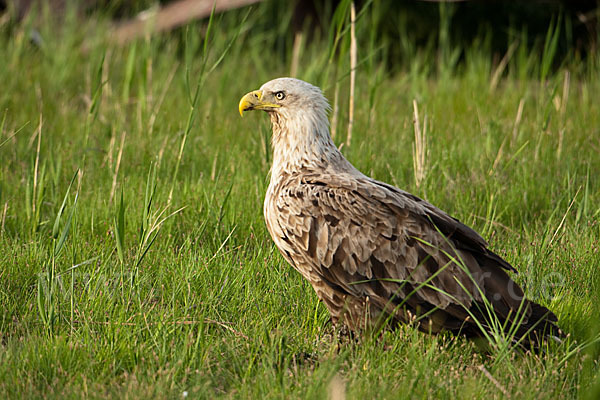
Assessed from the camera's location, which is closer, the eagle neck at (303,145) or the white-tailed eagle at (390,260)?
the white-tailed eagle at (390,260)

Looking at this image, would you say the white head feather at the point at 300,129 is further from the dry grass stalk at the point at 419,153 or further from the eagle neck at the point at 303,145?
the dry grass stalk at the point at 419,153

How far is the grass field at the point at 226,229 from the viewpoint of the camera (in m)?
3.27

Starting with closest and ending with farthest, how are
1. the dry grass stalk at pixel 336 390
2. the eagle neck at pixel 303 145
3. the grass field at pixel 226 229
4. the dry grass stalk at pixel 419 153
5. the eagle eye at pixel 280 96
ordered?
the dry grass stalk at pixel 336 390, the grass field at pixel 226 229, the eagle neck at pixel 303 145, the eagle eye at pixel 280 96, the dry grass stalk at pixel 419 153

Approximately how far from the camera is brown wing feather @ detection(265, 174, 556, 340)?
359cm

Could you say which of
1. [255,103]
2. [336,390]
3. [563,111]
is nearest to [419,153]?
[255,103]

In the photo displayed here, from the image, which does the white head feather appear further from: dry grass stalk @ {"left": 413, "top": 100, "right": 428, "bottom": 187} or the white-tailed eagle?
dry grass stalk @ {"left": 413, "top": 100, "right": 428, "bottom": 187}

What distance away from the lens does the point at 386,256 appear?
366cm

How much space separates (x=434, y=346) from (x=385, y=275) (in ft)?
1.59

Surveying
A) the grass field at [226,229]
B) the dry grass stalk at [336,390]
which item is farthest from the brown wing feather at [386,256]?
the dry grass stalk at [336,390]

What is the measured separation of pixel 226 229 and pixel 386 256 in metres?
1.42

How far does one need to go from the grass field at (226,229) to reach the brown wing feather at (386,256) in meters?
0.20

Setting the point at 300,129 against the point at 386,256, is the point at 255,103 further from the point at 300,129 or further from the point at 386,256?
the point at 386,256

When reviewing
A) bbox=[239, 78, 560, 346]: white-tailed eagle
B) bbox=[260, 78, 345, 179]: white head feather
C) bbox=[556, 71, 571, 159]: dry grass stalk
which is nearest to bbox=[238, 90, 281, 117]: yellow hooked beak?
bbox=[260, 78, 345, 179]: white head feather

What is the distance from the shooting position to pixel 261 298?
399cm
